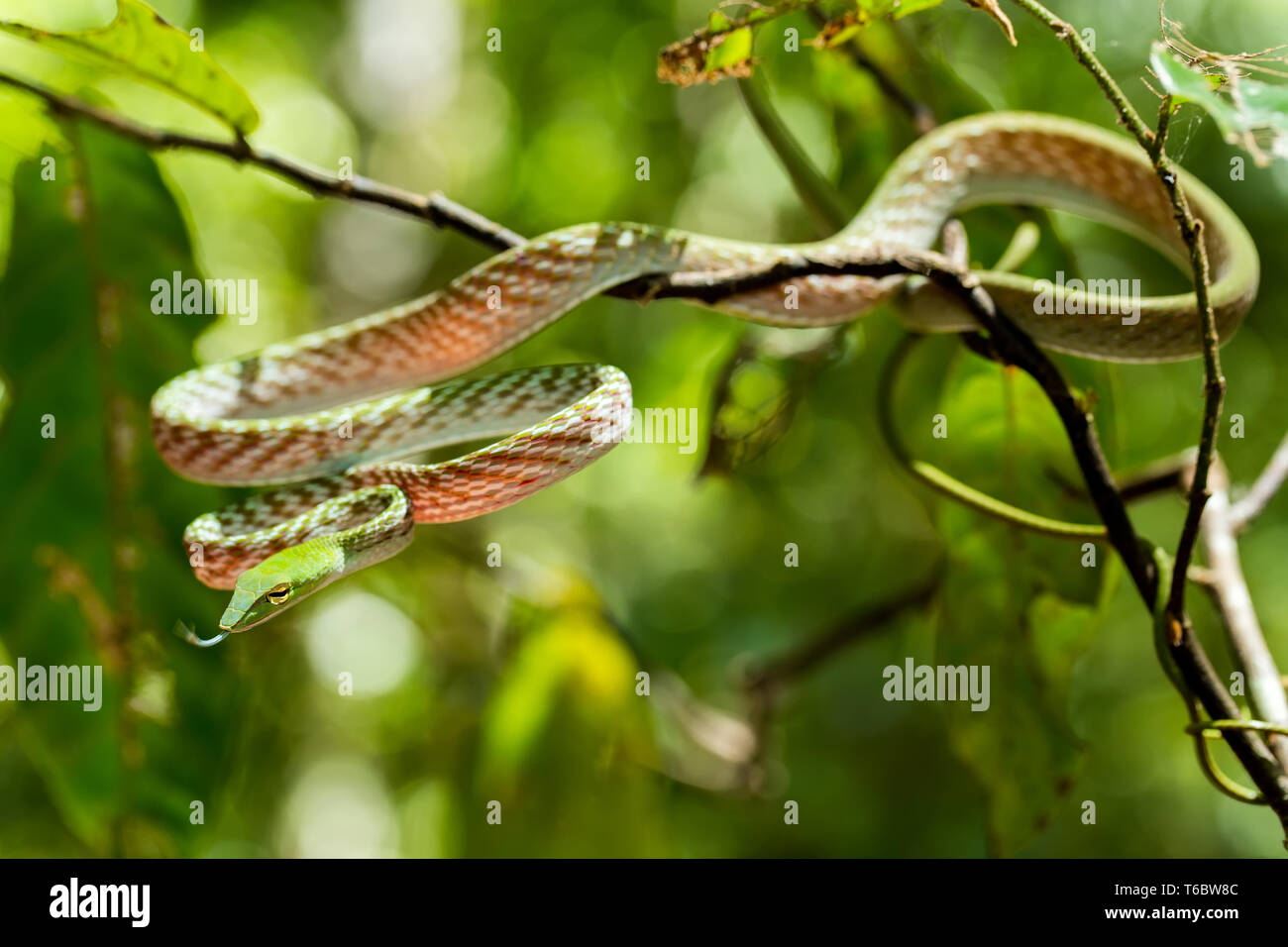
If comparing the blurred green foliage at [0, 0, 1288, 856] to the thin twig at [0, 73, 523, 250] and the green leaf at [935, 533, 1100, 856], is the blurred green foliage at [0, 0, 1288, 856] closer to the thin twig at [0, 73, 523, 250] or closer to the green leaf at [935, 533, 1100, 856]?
the green leaf at [935, 533, 1100, 856]

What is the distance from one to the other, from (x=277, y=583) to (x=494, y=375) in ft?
1.56

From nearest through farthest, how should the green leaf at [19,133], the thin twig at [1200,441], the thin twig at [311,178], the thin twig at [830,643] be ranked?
the thin twig at [1200,441] → the thin twig at [311,178] → the green leaf at [19,133] → the thin twig at [830,643]

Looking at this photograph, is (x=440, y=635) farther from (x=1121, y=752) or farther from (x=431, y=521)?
(x=1121, y=752)

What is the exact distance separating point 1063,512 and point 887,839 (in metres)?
3.25

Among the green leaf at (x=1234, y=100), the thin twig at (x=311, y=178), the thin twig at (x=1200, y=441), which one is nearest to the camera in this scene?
the green leaf at (x=1234, y=100)

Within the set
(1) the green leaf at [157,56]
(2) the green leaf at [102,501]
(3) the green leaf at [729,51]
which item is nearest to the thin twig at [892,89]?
(3) the green leaf at [729,51]

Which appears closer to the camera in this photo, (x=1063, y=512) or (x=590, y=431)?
(x=590, y=431)

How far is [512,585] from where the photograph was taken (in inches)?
97.5

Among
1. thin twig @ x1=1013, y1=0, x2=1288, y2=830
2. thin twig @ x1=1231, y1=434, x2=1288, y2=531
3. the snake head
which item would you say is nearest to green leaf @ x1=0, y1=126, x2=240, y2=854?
the snake head

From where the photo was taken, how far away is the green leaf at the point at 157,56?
134 centimetres

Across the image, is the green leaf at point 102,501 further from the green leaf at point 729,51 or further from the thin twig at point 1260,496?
the thin twig at point 1260,496

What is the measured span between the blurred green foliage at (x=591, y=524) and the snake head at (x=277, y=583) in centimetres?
56

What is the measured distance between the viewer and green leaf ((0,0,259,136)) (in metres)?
1.34
